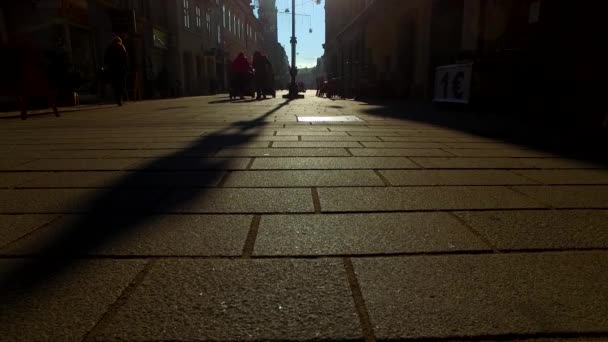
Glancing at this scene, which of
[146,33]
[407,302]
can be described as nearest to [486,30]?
[407,302]

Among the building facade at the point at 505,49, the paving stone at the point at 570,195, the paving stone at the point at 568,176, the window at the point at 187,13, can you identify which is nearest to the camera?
the paving stone at the point at 570,195

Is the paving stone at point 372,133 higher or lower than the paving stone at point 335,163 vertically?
higher

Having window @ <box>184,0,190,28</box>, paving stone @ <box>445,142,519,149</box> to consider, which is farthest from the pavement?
window @ <box>184,0,190,28</box>

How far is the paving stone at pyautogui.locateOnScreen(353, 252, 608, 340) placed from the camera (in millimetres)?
1005

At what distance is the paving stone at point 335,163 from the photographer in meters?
2.89

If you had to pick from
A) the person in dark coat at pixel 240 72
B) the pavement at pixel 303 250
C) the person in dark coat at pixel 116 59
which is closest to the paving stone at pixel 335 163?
the pavement at pixel 303 250

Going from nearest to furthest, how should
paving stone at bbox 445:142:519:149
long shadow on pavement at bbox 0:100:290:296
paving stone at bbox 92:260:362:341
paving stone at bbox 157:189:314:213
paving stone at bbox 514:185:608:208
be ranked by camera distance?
paving stone at bbox 92:260:362:341, long shadow on pavement at bbox 0:100:290:296, paving stone at bbox 157:189:314:213, paving stone at bbox 514:185:608:208, paving stone at bbox 445:142:519:149

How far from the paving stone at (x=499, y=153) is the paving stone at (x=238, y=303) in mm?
2559

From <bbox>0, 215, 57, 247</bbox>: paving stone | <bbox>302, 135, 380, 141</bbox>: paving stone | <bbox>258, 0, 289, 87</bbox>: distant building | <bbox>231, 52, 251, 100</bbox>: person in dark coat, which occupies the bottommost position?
<bbox>0, 215, 57, 247</bbox>: paving stone

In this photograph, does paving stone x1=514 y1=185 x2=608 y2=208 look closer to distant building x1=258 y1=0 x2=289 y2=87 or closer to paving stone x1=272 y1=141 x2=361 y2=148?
paving stone x1=272 y1=141 x2=361 y2=148

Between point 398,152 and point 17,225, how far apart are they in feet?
9.22

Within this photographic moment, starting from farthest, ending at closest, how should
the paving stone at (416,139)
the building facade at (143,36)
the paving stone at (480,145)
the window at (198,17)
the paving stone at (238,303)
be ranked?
the window at (198,17), the building facade at (143,36), the paving stone at (416,139), the paving stone at (480,145), the paving stone at (238,303)

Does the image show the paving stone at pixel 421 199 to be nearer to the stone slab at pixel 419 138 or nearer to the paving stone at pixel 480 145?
the paving stone at pixel 480 145

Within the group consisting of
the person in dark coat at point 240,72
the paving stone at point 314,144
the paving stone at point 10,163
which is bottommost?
the paving stone at point 10,163
